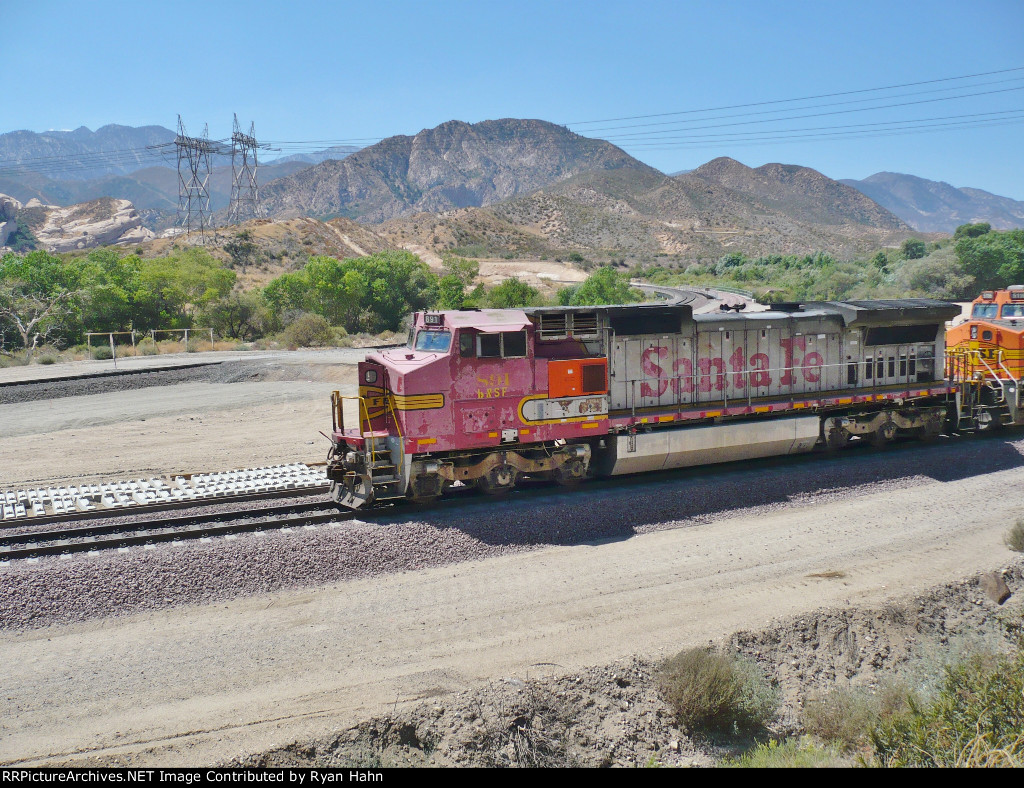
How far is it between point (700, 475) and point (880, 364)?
521cm

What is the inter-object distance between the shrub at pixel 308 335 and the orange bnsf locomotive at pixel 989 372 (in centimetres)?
3088

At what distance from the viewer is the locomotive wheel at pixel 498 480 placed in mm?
12242

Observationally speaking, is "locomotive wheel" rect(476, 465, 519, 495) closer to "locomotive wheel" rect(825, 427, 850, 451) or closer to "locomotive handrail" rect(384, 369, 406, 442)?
"locomotive handrail" rect(384, 369, 406, 442)

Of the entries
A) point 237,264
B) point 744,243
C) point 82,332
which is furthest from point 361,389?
point 744,243

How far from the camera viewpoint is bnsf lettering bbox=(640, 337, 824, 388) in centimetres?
1339

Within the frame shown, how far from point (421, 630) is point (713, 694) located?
3.35 m

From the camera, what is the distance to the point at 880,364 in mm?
15516

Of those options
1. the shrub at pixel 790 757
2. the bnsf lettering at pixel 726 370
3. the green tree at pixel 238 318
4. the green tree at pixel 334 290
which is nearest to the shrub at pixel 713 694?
the shrub at pixel 790 757

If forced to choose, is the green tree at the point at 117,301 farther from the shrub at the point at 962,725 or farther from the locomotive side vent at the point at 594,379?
the shrub at the point at 962,725

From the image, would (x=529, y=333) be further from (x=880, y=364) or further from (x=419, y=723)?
(x=880, y=364)

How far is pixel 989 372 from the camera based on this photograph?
17.0 m

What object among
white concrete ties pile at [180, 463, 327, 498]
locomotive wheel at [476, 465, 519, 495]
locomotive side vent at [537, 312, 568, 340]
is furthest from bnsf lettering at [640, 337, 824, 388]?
white concrete ties pile at [180, 463, 327, 498]

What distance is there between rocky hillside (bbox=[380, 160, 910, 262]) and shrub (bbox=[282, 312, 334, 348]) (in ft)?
211

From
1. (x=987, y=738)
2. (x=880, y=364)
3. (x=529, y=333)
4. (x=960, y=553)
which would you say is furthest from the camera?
(x=880, y=364)
